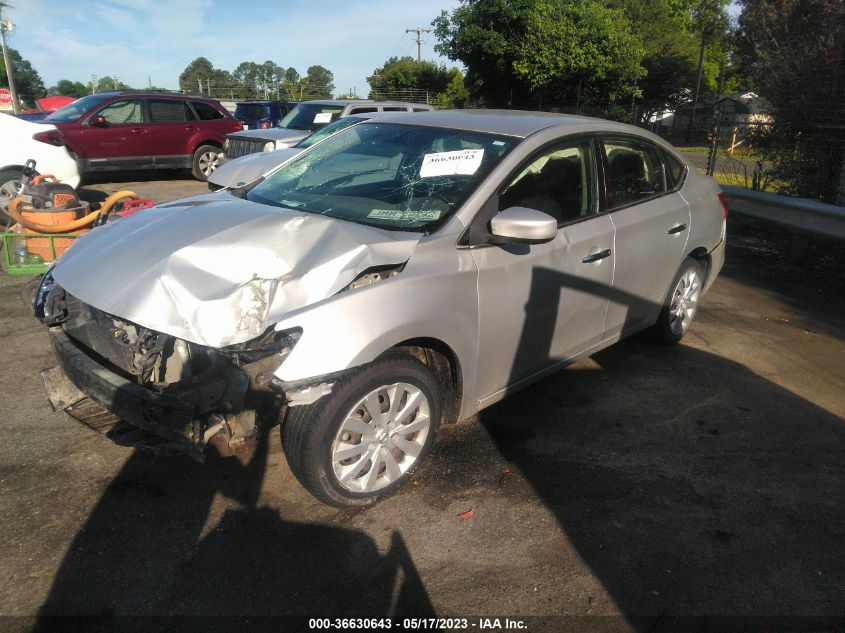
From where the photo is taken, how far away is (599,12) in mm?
29750

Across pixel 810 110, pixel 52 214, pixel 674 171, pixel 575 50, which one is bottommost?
pixel 52 214

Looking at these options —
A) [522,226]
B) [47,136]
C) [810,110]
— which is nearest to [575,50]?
[810,110]

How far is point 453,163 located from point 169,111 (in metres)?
11.5

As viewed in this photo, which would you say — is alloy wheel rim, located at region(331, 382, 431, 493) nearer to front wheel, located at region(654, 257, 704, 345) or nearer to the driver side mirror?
the driver side mirror

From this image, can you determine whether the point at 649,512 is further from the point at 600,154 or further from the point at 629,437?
the point at 600,154

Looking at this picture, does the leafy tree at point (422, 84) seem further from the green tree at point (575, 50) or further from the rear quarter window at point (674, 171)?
the rear quarter window at point (674, 171)

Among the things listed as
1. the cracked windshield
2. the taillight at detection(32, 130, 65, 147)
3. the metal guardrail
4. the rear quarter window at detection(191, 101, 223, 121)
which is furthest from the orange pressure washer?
the metal guardrail

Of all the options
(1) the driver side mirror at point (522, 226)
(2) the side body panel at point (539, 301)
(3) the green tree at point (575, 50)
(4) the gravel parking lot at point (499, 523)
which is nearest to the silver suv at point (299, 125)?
Answer: (4) the gravel parking lot at point (499, 523)

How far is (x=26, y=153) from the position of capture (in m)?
8.80

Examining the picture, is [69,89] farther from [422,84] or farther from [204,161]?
[204,161]

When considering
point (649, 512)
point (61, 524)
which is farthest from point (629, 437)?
point (61, 524)

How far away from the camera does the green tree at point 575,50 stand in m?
29.1

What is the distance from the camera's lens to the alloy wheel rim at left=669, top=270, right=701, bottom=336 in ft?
16.2

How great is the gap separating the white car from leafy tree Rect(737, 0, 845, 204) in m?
11.2
